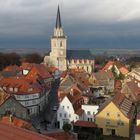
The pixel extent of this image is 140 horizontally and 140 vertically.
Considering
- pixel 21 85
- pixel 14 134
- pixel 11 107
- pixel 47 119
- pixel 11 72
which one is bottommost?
pixel 14 134

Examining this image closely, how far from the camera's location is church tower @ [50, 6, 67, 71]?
119062 mm

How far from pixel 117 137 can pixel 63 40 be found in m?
77.7

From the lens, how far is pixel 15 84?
59469 mm

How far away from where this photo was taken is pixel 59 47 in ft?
391

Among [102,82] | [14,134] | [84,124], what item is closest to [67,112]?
[84,124]

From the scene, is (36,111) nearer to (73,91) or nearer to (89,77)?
(73,91)

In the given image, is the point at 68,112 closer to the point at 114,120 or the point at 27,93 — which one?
the point at 114,120

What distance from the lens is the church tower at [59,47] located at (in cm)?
11906

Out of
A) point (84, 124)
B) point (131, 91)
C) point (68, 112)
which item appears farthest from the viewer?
point (131, 91)

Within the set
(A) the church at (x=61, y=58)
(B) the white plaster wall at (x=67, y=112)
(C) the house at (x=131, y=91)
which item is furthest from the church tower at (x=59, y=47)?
(B) the white plaster wall at (x=67, y=112)

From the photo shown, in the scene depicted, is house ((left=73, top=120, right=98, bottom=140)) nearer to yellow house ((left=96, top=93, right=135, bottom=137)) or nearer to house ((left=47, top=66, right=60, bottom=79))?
yellow house ((left=96, top=93, right=135, bottom=137))

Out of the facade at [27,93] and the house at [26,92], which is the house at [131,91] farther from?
the house at [26,92]

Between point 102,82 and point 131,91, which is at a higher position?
point 102,82

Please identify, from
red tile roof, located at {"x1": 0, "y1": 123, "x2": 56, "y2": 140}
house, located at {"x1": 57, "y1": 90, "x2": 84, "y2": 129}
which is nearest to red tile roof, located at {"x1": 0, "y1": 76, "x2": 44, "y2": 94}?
house, located at {"x1": 57, "y1": 90, "x2": 84, "y2": 129}
